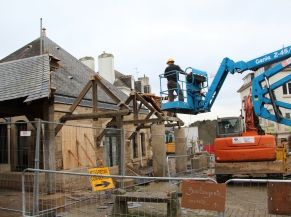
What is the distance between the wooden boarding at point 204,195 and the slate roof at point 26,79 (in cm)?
588

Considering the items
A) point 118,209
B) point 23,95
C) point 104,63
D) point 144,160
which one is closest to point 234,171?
point 118,209

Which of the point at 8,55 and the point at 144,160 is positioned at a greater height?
the point at 8,55

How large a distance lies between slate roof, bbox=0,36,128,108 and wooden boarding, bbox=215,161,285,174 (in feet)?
23.8

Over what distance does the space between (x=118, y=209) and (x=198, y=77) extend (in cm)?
632

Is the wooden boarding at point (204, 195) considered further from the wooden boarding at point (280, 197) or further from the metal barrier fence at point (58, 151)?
the metal barrier fence at point (58, 151)

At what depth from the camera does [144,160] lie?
84.7 ft

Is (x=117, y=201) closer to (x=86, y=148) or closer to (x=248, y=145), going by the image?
(x=248, y=145)

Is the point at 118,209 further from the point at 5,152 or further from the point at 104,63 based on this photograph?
the point at 104,63

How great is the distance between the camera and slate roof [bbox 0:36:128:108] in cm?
1750

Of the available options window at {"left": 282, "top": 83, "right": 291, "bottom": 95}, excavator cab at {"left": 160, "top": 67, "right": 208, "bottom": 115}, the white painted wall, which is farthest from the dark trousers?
window at {"left": 282, "top": 83, "right": 291, "bottom": 95}

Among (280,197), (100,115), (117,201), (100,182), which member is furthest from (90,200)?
(280,197)

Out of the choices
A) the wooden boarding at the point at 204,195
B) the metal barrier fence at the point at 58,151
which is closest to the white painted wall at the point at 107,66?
the metal barrier fence at the point at 58,151

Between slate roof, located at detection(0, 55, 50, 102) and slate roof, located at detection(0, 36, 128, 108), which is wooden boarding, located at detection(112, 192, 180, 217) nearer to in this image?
slate roof, located at detection(0, 55, 50, 102)

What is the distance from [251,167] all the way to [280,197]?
8986mm
